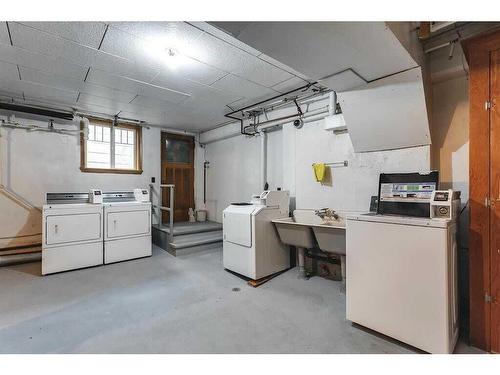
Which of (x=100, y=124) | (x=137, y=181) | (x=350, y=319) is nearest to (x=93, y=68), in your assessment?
(x=100, y=124)

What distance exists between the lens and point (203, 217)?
6098 mm

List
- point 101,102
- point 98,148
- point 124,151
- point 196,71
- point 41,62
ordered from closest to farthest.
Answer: point 41,62, point 196,71, point 101,102, point 98,148, point 124,151

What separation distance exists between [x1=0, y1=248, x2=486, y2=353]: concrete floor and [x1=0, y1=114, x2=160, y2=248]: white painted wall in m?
0.91

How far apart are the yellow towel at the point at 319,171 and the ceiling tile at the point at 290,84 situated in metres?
1.13

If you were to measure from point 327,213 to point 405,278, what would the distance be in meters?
1.45

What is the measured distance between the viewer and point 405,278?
6.01 feet

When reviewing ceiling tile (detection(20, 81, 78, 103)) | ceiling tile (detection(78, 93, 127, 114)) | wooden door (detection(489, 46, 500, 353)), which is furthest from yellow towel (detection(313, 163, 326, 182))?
ceiling tile (detection(20, 81, 78, 103))

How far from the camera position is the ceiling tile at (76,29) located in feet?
6.80

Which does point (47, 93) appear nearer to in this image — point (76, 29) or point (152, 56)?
point (76, 29)

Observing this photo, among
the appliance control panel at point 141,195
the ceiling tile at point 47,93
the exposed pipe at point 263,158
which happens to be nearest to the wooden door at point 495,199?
the exposed pipe at point 263,158

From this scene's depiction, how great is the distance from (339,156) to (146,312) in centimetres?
295

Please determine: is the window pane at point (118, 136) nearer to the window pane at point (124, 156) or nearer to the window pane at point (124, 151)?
the window pane at point (124, 151)

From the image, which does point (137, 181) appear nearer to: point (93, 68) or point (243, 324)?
point (93, 68)

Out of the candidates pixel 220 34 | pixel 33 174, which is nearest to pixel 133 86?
pixel 220 34
